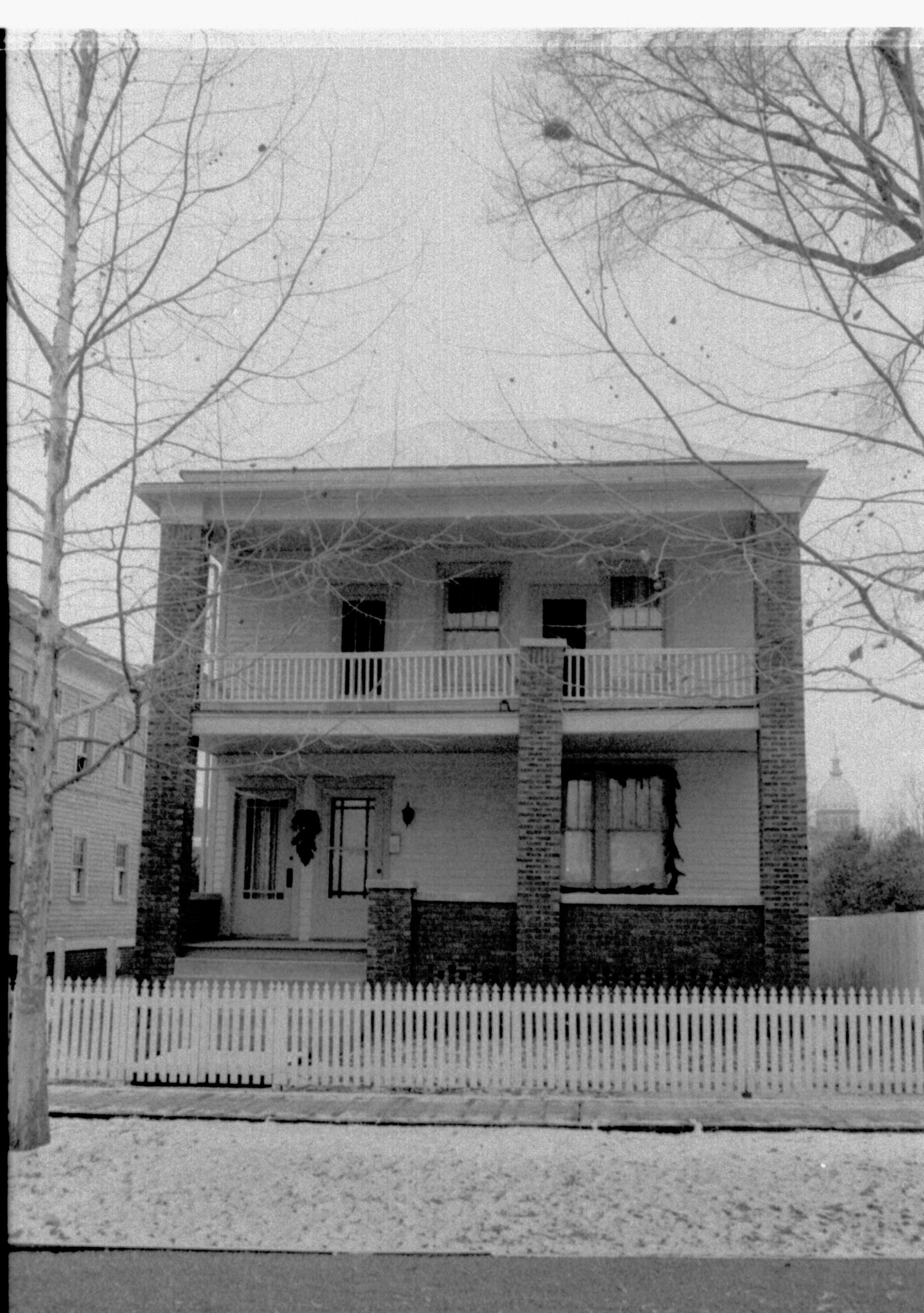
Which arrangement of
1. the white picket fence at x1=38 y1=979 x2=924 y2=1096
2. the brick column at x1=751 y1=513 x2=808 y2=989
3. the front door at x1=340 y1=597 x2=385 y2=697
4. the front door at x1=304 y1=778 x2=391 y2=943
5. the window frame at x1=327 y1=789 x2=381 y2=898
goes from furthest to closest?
1. the window frame at x1=327 y1=789 x2=381 y2=898
2. the front door at x1=304 y1=778 x2=391 y2=943
3. the front door at x1=340 y1=597 x2=385 y2=697
4. the brick column at x1=751 y1=513 x2=808 y2=989
5. the white picket fence at x1=38 y1=979 x2=924 y2=1096

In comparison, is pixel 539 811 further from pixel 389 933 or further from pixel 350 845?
pixel 350 845

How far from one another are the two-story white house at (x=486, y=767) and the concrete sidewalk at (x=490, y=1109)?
198 centimetres

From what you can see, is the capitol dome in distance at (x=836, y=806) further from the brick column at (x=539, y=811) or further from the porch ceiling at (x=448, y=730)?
the brick column at (x=539, y=811)

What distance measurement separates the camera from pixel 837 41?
432 cm

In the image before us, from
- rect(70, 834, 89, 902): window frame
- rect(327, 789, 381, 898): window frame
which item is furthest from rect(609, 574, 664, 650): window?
rect(70, 834, 89, 902): window frame

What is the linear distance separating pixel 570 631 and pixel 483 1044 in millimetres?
3819

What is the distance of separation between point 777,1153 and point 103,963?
618 centimetres

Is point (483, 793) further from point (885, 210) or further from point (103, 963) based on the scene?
point (885, 210)

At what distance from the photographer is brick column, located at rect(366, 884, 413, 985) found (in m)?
9.73

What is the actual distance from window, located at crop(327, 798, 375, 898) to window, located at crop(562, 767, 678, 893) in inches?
68.8

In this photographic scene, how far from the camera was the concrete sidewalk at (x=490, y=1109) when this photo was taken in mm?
6852

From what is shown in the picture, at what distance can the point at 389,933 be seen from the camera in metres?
9.80

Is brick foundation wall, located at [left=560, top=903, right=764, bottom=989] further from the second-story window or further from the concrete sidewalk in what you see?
the second-story window

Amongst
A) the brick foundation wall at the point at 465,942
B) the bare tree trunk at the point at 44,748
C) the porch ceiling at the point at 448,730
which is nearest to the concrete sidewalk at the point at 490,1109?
the bare tree trunk at the point at 44,748
